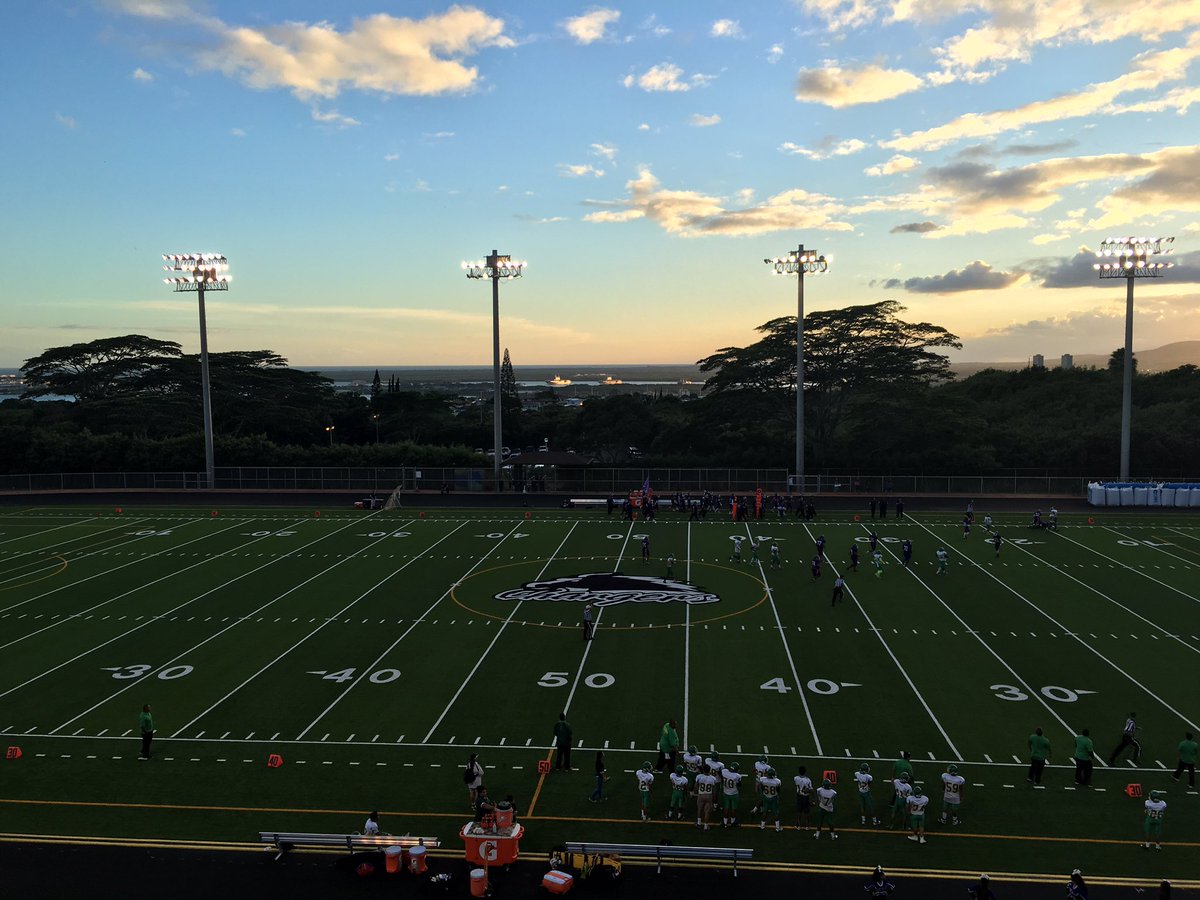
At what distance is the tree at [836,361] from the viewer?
7244cm

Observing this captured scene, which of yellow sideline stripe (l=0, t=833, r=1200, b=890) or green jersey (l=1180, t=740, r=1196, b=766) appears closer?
yellow sideline stripe (l=0, t=833, r=1200, b=890)

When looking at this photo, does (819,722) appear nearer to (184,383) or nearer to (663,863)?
(663,863)

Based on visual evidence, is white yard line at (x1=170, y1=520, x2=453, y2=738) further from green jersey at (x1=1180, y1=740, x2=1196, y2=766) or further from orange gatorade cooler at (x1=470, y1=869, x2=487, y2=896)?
green jersey at (x1=1180, y1=740, x2=1196, y2=766)

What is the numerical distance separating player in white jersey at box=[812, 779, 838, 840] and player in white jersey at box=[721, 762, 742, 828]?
4.78 ft

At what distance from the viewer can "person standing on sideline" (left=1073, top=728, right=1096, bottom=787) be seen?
17.1m

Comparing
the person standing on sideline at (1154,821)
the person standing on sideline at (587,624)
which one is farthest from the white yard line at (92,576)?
the person standing on sideline at (1154,821)

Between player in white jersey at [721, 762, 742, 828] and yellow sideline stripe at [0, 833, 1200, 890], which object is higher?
player in white jersey at [721, 762, 742, 828]

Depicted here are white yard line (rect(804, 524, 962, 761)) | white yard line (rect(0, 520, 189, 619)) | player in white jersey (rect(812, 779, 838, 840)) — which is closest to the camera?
player in white jersey (rect(812, 779, 838, 840))

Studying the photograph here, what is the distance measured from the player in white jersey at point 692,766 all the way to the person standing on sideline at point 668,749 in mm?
448

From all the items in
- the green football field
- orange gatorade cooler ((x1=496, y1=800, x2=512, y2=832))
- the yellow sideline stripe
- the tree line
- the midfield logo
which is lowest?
the yellow sideline stripe

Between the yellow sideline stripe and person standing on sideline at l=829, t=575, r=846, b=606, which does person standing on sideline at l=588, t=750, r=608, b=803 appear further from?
person standing on sideline at l=829, t=575, r=846, b=606

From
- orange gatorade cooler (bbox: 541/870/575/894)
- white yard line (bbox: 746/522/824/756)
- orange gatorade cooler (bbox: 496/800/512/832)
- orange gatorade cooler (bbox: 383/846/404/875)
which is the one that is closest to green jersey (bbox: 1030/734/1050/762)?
white yard line (bbox: 746/522/824/756)

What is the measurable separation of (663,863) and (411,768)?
6.13 metres

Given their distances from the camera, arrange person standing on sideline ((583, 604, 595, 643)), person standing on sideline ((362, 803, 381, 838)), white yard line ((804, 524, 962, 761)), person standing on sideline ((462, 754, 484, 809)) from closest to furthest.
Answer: person standing on sideline ((362, 803, 381, 838)), person standing on sideline ((462, 754, 484, 809)), white yard line ((804, 524, 962, 761)), person standing on sideline ((583, 604, 595, 643))
